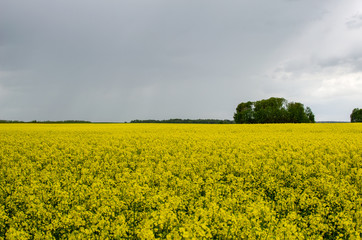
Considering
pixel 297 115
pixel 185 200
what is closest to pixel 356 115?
pixel 297 115

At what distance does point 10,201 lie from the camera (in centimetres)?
696

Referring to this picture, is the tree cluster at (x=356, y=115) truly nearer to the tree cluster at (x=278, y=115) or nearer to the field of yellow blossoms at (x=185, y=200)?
the tree cluster at (x=278, y=115)

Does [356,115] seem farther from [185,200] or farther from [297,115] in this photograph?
[185,200]

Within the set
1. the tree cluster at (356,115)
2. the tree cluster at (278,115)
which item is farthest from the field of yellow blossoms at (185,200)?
the tree cluster at (356,115)

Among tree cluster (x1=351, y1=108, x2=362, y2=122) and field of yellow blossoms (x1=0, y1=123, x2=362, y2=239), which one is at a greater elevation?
tree cluster (x1=351, y1=108, x2=362, y2=122)

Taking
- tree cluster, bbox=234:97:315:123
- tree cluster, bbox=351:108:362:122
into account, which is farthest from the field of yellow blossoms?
tree cluster, bbox=351:108:362:122

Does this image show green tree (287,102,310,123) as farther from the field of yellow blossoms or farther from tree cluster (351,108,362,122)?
the field of yellow blossoms

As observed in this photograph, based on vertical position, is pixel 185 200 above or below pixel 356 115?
below

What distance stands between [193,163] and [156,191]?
3.51 meters

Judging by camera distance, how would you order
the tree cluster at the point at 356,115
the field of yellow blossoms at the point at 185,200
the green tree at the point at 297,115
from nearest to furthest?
the field of yellow blossoms at the point at 185,200 < the green tree at the point at 297,115 < the tree cluster at the point at 356,115

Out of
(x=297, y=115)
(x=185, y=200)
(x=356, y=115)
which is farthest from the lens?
(x=356, y=115)

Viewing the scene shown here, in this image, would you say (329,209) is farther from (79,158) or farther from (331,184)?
Answer: (79,158)

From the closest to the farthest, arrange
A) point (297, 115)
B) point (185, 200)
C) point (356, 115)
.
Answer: point (185, 200) → point (297, 115) → point (356, 115)

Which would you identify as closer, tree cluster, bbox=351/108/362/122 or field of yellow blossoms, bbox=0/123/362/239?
field of yellow blossoms, bbox=0/123/362/239
